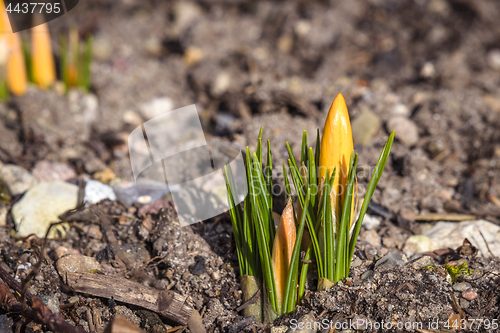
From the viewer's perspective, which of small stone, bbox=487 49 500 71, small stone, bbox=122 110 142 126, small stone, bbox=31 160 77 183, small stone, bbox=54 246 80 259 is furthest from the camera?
small stone, bbox=487 49 500 71

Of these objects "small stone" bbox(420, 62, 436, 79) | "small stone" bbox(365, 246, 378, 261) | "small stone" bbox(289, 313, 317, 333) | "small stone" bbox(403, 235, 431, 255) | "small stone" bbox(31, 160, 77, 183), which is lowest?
"small stone" bbox(403, 235, 431, 255)

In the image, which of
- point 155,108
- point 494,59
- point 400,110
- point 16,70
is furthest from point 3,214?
point 494,59

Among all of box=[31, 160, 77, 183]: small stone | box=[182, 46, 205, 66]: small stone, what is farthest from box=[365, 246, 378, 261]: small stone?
box=[182, 46, 205, 66]: small stone

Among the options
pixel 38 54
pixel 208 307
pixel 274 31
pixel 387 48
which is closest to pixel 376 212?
pixel 208 307

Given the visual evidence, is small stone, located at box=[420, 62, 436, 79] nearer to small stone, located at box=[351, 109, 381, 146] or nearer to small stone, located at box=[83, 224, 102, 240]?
small stone, located at box=[351, 109, 381, 146]

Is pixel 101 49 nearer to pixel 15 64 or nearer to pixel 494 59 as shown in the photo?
pixel 15 64

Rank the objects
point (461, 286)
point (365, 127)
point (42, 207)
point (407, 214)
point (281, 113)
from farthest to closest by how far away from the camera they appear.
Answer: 1. point (281, 113)
2. point (365, 127)
3. point (407, 214)
4. point (42, 207)
5. point (461, 286)
